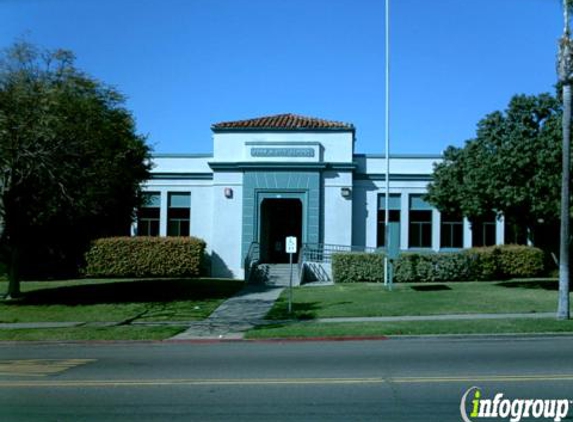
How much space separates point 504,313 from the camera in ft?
58.3

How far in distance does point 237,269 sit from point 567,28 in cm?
1879

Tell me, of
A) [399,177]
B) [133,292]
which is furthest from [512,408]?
[399,177]

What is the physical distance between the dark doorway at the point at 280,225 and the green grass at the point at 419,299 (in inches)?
286

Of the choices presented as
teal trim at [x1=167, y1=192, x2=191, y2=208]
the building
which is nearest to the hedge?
the building

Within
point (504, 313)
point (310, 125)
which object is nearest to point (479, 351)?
point (504, 313)

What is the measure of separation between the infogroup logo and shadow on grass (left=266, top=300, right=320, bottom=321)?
396 inches

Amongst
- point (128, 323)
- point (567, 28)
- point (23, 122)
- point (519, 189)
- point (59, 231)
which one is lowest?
point (128, 323)

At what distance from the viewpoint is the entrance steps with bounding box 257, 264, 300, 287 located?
27922mm

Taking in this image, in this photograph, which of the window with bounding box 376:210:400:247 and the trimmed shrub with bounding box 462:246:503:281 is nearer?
the trimmed shrub with bounding box 462:246:503:281

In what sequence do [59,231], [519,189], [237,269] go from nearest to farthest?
[519,189] → [59,231] → [237,269]

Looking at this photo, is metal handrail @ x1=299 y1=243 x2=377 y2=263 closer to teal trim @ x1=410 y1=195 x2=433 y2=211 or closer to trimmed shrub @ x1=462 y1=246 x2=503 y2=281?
teal trim @ x1=410 y1=195 x2=433 y2=211

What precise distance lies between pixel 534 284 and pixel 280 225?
13.5 m

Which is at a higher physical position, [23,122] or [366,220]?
[23,122]

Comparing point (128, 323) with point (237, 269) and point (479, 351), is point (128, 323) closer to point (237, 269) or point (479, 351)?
point (479, 351)
